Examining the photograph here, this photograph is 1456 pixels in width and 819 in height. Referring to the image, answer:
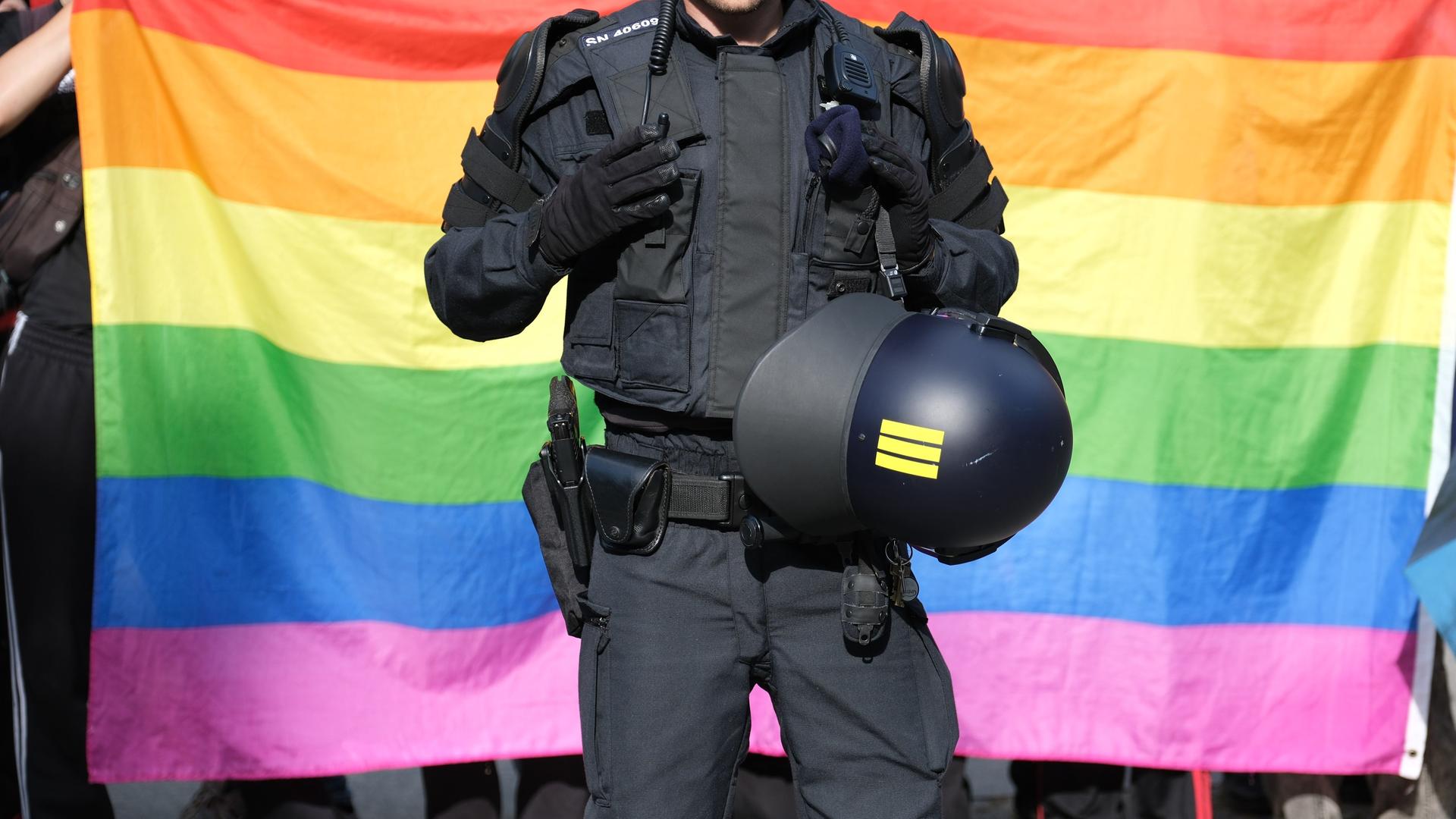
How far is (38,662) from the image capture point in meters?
3.55

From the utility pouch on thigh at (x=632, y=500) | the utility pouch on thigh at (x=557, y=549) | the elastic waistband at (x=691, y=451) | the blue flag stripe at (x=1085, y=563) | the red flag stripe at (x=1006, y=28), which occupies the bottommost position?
the blue flag stripe at (x=1085, y=563)

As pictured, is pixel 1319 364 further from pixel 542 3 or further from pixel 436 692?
pixel 436 692

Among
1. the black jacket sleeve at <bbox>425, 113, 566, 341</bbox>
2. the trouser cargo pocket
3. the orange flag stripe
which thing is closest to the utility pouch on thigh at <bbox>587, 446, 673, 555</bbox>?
the trouser cargo pocket

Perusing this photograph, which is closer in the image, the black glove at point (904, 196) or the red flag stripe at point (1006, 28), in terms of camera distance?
the black glove at point (904, 196)

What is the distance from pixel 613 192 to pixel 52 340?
204 centimetres

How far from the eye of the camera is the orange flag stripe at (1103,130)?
347cm

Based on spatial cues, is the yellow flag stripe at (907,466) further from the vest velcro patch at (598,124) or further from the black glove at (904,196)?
the vest velcro patch at (598,124)

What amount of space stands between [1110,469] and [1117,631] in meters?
0.42

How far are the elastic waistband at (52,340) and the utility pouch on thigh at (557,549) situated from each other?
1569 millimetres

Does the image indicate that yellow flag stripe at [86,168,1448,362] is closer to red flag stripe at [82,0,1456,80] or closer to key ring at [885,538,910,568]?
red flag stripe at [82,0,1456,80]

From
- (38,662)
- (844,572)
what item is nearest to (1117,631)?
(844,572)

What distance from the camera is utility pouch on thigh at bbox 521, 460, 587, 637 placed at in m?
2.40

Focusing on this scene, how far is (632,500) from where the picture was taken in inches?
85.5

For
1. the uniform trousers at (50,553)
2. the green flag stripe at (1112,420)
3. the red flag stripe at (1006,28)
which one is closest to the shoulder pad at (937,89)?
the red flag stripe at (1006,28)
